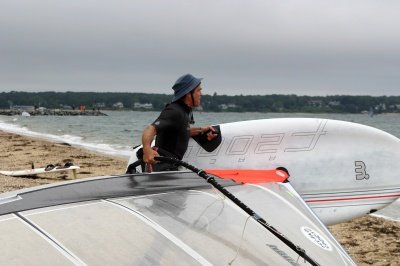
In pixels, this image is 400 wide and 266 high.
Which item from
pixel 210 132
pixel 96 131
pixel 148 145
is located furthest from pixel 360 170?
pixel 96 131

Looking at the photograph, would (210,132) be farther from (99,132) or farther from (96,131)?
(96,131)

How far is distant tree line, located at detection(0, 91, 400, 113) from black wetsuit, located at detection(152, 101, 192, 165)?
64.5m

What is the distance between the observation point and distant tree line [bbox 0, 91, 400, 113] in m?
88.6

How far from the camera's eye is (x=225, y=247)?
2260 mm

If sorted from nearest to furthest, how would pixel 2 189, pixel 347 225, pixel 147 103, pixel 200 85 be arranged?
1. pixel 200 85
2. pixel 347 225
3. pixel 2 189
4. pixel 147 103

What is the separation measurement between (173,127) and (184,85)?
386 millimetres

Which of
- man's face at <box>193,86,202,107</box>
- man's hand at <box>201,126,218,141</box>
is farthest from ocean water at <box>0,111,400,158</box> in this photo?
man's face at <box>193,86,202,107</box>

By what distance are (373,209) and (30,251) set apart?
3976mm

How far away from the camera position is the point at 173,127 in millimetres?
4098

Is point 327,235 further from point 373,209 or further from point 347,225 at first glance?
point 347,225

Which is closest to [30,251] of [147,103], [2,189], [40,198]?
[40,198]

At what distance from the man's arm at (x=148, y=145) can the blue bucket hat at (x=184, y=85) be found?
421 mm

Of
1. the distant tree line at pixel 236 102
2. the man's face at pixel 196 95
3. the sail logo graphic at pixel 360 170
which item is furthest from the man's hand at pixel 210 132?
the distant tree line at pixel 236 102

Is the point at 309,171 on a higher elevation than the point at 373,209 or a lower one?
higher
